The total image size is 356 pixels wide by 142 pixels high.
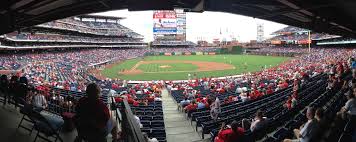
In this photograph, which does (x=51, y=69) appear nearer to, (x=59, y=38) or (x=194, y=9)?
(x=59, y=38)

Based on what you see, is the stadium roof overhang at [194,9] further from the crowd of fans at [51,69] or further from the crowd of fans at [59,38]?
the crowd of fans at [51,69]

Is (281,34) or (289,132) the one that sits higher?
(281,34)

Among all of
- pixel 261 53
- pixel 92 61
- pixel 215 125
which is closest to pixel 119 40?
pixel 92 61

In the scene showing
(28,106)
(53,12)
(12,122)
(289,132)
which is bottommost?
(289,132)

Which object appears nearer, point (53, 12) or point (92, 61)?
point (53, 12)

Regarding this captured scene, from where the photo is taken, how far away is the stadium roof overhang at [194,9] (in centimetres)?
668

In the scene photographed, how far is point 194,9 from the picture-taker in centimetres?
766

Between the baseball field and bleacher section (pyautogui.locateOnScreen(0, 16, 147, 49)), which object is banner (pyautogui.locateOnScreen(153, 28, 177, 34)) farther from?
the baseball field

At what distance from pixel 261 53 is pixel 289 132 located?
289 feet

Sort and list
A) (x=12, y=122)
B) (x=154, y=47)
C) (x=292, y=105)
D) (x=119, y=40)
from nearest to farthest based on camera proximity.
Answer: (x=12, y=122) < (x=292, y=105) < (x=119, y=40) < (x=154, y=47)

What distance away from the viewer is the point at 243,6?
7.85 m

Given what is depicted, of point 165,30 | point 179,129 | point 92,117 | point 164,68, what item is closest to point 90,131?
point 92,117

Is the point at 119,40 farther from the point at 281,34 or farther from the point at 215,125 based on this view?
the point at 215,125

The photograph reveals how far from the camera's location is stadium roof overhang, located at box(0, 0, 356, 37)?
6.68 meters
